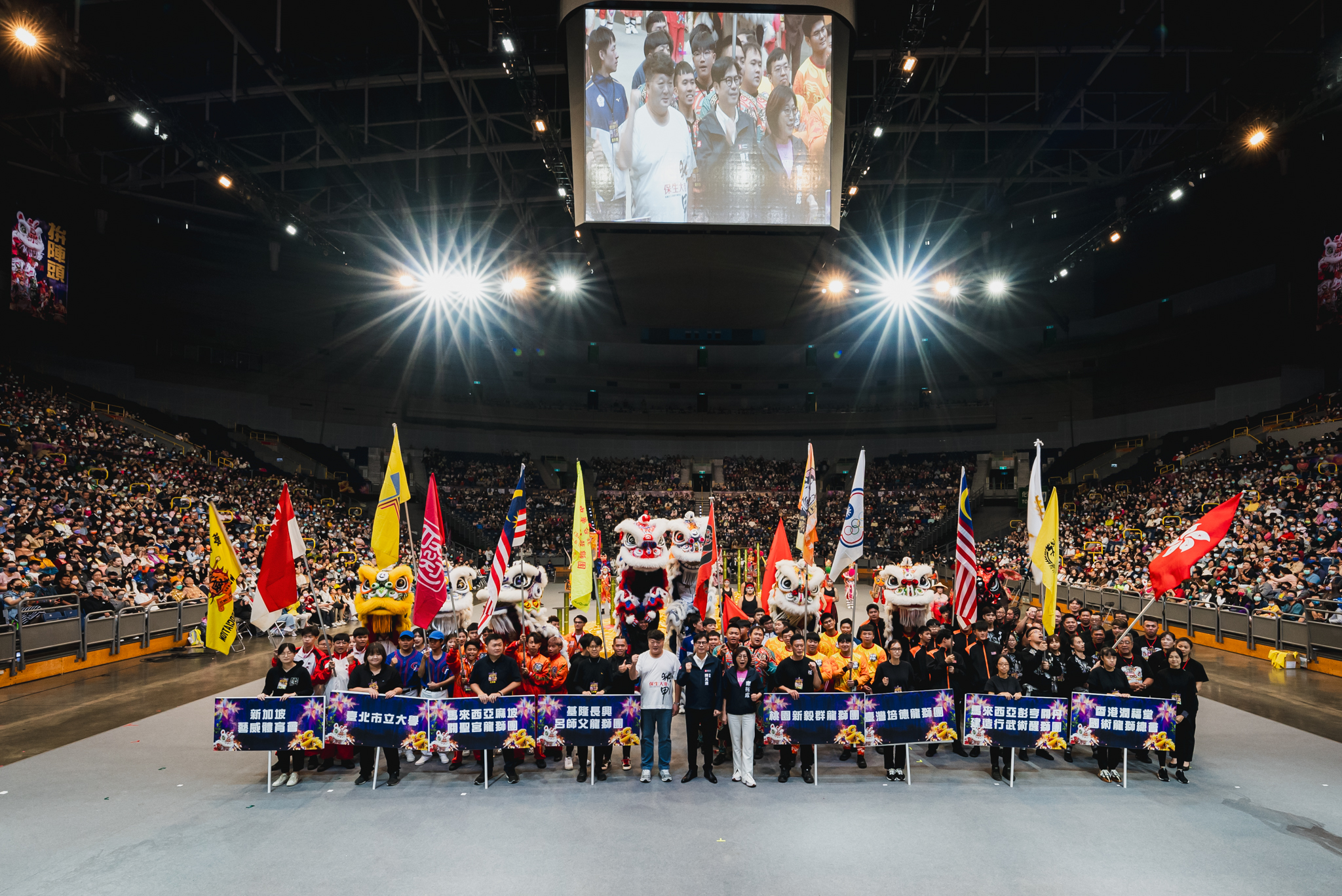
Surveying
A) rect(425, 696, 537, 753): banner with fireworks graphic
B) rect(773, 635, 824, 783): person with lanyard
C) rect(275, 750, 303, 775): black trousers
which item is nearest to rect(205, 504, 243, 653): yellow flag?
rect(275, 750, 303, 775): black trousers

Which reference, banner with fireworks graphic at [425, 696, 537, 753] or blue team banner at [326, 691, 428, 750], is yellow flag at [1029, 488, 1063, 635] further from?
blue team banner at [326, 691, 428, 750]

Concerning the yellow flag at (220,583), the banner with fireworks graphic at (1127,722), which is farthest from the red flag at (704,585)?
the yellow flag at (220,583)

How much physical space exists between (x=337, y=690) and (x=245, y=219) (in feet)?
75.1

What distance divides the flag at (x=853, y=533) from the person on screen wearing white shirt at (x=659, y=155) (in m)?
6.06

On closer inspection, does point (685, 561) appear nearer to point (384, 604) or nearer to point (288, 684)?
point (384, 604)

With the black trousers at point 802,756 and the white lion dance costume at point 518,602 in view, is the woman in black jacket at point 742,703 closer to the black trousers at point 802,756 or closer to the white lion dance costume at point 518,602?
the black trousers at point 802,756

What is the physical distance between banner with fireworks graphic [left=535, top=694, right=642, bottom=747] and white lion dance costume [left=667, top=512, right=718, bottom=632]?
4.94 m

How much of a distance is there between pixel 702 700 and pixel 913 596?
7.32m

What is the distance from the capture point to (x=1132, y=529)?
24188 millimetres

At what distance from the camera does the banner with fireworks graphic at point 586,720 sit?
25.2 feet

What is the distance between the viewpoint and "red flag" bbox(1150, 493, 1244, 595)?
373 inches

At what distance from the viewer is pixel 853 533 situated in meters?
12.7

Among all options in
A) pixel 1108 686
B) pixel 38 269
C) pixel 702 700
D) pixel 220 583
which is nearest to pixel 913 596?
pixel 1108 686

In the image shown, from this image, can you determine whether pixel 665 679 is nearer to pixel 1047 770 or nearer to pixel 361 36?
pixel 1047 770
